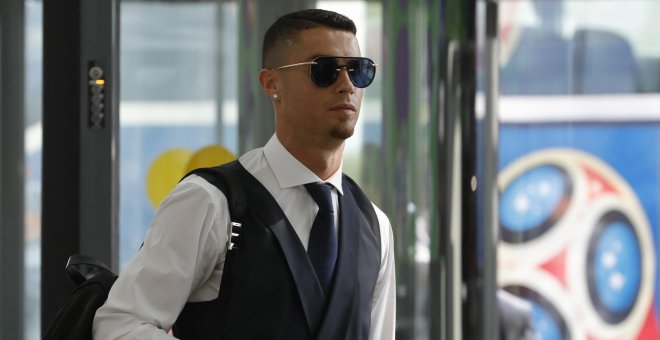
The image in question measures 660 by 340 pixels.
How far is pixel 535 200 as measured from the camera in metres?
3.80

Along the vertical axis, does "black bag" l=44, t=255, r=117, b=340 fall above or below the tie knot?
below

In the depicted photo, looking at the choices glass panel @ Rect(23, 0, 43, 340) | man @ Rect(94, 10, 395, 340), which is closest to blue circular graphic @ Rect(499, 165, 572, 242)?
glass panel @ Rect(23, 0, 43, 340)

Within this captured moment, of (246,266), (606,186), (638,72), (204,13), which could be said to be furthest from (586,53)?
(246,266)

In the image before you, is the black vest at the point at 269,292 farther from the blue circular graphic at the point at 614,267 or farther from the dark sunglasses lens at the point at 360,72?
the blue circular graphic at the point at 614,267

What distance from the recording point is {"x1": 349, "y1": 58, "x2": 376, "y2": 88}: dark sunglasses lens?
6.11 ft

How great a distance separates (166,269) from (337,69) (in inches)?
19.6

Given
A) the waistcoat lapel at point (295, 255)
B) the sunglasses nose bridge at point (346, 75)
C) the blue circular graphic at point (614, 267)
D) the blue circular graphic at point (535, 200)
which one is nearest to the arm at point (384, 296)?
the waistcoat lapel at point (295, 255)

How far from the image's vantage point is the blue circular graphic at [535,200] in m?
3.80

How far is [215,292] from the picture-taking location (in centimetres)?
177

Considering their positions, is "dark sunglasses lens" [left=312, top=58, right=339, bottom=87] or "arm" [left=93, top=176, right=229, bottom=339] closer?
"arm" [left=93, top=176, right=229, bottom=339]

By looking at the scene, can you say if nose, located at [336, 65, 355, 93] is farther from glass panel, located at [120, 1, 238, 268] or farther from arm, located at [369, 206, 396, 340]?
glass panel, located at [120, 1, 238, 268]

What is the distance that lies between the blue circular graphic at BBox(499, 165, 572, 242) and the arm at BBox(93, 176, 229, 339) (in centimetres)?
226

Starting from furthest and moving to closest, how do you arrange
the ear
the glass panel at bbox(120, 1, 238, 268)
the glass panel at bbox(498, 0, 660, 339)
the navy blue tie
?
1. the glass panel at bbox(498, 0, 660, 339)
2. the glass panel at bbox(120, 1, 238, 268)
3. the ear
4. the navy blue tie

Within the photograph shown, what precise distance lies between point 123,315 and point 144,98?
2.00m
